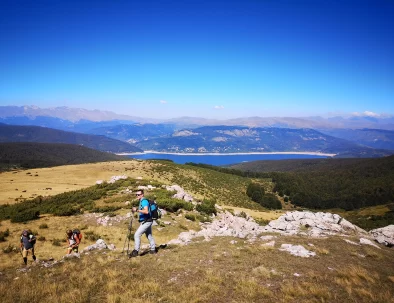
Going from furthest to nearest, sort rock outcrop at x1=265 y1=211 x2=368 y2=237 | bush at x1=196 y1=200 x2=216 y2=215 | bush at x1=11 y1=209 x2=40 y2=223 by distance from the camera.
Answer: bush at x1=196 y1=200 x2=216 y2=215, bush at x1=11 y1=209 x2=40 y2=223, rock outcrop at x1=265 y1=211 x2=368 y2=237

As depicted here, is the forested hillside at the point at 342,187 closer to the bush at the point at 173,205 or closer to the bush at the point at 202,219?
the bush at the point at 202,219

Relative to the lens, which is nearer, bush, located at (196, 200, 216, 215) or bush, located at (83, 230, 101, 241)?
bush, located at (83, 230, 101, 241)

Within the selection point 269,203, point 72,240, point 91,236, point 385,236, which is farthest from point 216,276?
point 269,203

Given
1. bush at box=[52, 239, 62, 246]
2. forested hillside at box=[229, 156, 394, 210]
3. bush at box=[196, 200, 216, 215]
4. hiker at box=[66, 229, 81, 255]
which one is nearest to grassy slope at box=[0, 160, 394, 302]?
bush at box=[52, 239, 62, 246]

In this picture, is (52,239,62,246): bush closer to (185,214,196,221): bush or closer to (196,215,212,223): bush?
(185,214,196,221): bush

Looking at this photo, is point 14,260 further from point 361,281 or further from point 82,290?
point 361,281

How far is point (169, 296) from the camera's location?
755cm

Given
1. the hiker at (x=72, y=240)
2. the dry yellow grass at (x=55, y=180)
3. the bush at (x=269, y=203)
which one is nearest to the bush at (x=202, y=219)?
the hiker at (x=72, y=240)

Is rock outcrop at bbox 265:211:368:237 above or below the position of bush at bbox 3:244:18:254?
below

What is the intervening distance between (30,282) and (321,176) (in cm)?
14047

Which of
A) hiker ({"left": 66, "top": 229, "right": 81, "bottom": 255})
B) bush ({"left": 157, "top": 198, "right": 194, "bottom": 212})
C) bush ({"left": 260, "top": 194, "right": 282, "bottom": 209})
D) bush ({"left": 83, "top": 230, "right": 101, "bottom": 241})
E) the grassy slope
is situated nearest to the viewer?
the grassy slope

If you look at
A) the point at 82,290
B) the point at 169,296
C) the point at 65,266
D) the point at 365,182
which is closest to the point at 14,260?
the point at 65,266

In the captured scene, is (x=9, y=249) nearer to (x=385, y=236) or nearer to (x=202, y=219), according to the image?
(x=202, y=219)

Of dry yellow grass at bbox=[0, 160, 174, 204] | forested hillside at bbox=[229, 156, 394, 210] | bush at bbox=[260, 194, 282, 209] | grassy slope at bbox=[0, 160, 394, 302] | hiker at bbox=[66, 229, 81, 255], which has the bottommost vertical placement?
forested hillside at bbox=[229, 156, 394, 210]
